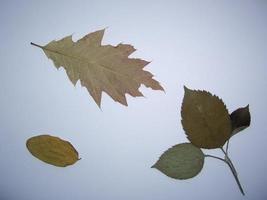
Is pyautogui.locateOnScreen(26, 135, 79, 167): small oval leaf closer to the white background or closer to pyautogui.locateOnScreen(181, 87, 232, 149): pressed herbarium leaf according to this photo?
the white background

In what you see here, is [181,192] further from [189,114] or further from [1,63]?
[1,63]

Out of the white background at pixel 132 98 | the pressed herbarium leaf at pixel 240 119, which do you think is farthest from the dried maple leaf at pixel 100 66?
the pressed herbarium leaf at pixel 240 119

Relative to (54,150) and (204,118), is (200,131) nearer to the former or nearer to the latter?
(204,118)

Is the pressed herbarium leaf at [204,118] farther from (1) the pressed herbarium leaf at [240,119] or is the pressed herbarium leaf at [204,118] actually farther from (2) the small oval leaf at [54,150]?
(2) the small oval leaf at [54,150]

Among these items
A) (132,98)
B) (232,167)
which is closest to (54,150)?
(132,98)

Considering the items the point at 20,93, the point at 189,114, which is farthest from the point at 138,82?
the point at 20,93

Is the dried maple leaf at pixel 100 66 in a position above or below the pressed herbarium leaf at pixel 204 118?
above
